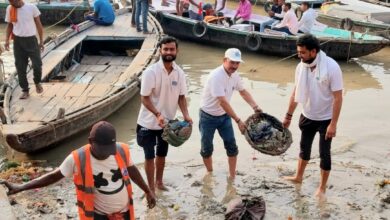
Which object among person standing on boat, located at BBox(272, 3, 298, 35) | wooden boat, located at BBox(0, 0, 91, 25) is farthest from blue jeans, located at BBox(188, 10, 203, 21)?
wooden boat, located at BBox(0, 0, 91, 25)

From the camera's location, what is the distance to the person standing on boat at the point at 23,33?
25.6 ft

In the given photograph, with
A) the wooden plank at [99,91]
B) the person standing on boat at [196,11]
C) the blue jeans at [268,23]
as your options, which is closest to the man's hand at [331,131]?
the wooden plank at [99,91]

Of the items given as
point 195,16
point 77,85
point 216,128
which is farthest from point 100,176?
point 195,16

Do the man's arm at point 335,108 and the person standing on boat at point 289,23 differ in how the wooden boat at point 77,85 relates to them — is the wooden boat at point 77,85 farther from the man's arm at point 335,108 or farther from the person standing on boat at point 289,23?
the man's arm at point 335,108

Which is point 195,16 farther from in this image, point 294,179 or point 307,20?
point 294,179

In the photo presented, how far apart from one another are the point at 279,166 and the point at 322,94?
5.93ft

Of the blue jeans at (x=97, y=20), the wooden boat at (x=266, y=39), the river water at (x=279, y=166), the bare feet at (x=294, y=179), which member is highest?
the blue jeans at (x=97, y=20)

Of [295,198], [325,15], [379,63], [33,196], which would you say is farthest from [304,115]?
[325,15]

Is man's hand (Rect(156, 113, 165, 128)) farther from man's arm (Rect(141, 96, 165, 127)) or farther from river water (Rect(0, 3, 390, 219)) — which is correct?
river water (Rect(0, 3, 390, 219))

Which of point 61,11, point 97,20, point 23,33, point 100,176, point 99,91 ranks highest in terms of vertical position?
point 23,33

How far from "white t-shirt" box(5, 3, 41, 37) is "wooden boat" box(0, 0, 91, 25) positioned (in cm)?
925

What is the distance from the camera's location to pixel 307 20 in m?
12.9

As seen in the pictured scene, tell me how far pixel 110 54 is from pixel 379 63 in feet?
22.7

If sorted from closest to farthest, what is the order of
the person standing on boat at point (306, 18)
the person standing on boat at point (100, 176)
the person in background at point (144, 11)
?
the person standing on boat at point (100, 176)
the person in background at point (144, 11)
the person standing on boat at point (306, 18)
